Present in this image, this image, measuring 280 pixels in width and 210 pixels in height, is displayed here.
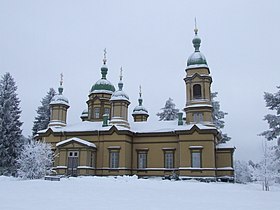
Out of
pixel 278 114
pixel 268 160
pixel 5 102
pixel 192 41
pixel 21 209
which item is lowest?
pixel 21 209

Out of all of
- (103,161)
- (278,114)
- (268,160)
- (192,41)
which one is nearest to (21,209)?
(278,114)

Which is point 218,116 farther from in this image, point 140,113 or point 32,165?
point 32,165

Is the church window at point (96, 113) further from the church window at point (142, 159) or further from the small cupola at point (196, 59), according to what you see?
the small cupola at point (196, 59)

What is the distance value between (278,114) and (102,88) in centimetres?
2659

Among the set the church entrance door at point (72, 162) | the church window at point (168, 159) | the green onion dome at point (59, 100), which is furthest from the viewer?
the green onion dome at point (59, 100)

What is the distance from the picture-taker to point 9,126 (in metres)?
32.6

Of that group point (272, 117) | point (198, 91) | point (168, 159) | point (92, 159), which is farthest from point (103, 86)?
point (272, 117)

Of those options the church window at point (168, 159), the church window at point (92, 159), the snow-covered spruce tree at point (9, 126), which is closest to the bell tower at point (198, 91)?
the church window at point (168, 159)

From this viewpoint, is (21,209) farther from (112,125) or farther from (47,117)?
(47,117)

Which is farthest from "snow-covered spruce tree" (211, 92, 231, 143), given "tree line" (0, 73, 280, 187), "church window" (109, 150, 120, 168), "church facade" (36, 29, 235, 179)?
"church window" (109, 150, 120, 168)

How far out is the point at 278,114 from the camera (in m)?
19.6

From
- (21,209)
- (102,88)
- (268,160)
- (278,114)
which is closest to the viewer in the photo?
(21,209)

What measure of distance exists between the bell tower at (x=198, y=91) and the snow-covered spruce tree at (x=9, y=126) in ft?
56.9

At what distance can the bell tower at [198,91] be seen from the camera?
33781 millimetres
